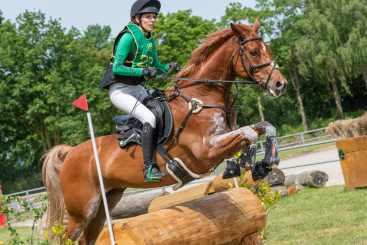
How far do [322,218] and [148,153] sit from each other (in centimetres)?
389

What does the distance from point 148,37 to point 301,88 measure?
121ft

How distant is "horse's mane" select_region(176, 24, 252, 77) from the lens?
4.32 meters

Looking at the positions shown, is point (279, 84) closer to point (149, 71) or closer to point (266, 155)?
point (266, 155)

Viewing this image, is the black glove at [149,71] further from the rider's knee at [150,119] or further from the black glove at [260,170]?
the black glove at [260,170]

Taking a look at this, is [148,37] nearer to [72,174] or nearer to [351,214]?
Answer: [72,174]

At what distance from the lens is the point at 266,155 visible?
388 centimetres

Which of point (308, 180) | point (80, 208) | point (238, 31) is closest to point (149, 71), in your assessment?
point (238, 31)

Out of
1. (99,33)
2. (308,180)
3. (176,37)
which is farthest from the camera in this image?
(99,33)

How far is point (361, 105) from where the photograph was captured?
35.8 metres

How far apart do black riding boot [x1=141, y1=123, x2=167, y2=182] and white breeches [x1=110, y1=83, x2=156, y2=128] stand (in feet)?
0.28

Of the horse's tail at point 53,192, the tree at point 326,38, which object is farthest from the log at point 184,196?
the tree at point 326,38

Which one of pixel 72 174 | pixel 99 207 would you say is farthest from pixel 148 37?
pixel 99 207

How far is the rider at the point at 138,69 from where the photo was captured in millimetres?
4070

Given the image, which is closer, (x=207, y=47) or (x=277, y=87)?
(x=277, y=87)
